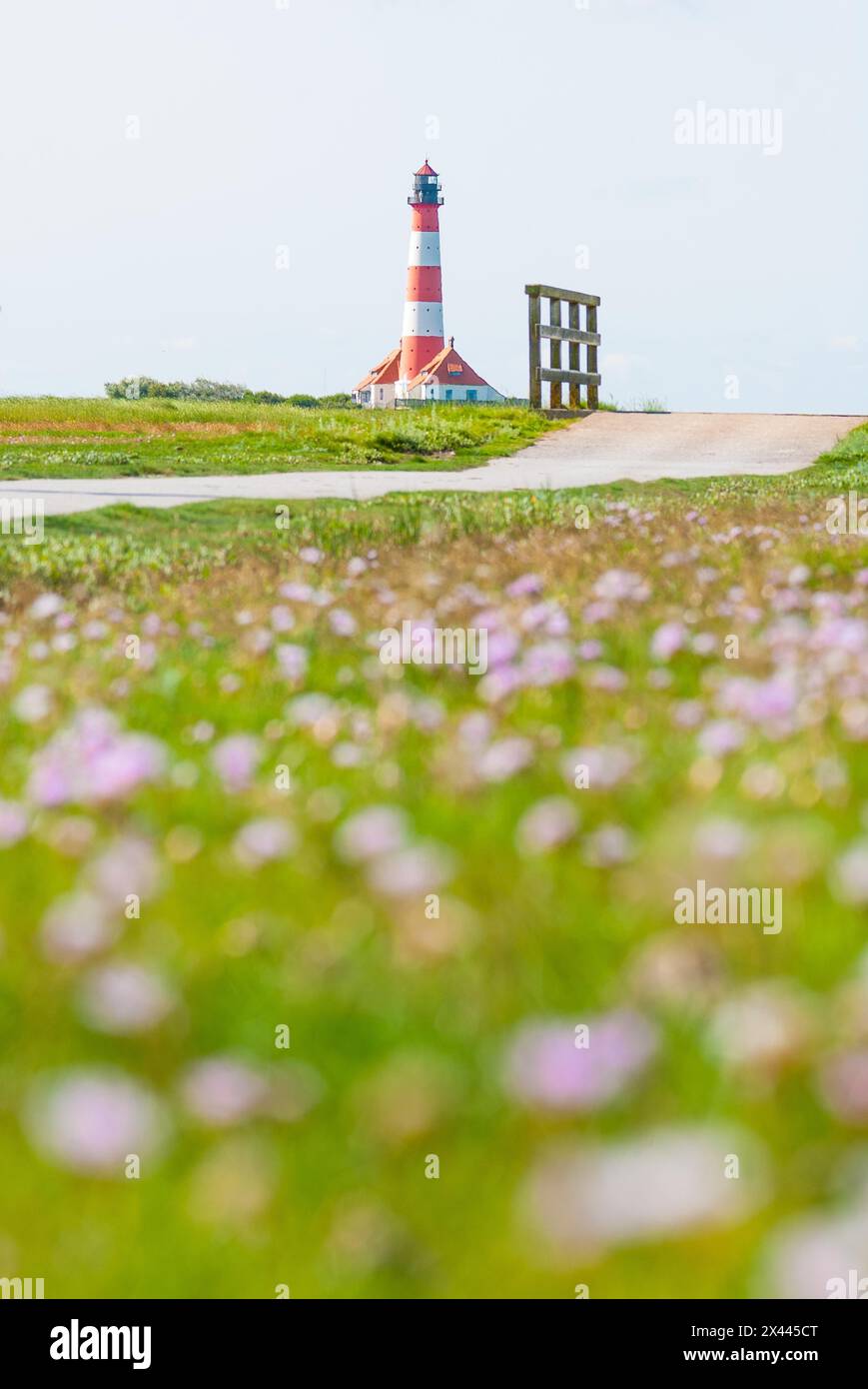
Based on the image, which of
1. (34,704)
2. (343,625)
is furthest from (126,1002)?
(343,625)

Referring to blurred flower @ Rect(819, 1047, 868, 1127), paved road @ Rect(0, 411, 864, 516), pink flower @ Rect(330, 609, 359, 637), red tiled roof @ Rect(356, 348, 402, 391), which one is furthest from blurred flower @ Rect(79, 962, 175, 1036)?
red tiled roof @ Rect(356, 348, 402, 391)

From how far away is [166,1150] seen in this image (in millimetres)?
1771

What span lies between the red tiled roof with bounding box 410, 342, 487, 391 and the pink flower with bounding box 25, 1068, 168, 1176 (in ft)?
235

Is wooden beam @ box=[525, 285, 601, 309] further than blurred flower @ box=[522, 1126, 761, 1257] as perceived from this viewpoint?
Yes

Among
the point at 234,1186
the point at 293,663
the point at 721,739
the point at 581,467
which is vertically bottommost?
the point at 234,1186

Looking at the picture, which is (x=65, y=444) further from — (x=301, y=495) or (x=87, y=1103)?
(x=87, y=1103)

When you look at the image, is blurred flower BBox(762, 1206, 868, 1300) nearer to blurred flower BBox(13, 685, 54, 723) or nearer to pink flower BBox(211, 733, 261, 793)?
pink flower BBox(211, 733, 261, 793)

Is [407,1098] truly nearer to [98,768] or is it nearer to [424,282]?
[98,768]

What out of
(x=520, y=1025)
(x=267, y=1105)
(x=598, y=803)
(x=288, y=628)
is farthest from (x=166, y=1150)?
(x=288, y=628)

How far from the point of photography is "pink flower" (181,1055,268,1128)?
1795 millimetres

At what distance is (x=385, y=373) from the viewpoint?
85.1 meters

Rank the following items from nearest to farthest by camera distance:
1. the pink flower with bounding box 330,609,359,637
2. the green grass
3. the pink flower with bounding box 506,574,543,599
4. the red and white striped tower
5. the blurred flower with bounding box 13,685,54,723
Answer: the blurred flower with bounding box 13,685,54,723, the pink flower with bounding box 330,609,359,637, the pink flower with bounding box 506,574,543,599, the green grass, the red and white striped tower

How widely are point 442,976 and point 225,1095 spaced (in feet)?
1.61

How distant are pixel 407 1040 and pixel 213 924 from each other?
23.2 inches
